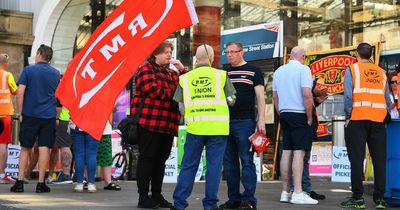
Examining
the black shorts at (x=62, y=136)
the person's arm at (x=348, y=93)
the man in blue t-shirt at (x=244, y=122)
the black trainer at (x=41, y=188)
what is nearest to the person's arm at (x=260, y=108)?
the man in blue t-shirt at (x=244, y=122)

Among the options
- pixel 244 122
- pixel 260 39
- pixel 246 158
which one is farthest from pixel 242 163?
pixel 260 39

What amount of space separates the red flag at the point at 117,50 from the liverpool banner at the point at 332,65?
5.57m

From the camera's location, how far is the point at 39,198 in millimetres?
8773

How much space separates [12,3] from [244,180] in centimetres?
1285

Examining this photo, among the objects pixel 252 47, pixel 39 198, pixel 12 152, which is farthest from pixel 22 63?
pixel 39 198

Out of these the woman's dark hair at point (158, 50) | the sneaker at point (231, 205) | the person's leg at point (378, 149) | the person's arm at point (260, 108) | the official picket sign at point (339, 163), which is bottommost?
the sneaker at point (231, 205)

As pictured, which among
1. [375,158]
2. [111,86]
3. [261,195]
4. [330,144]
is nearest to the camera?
[111,86]

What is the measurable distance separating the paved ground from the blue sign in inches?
120

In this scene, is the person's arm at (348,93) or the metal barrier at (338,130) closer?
the person's arm at (348,93)

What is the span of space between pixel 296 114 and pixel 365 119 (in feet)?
2.44

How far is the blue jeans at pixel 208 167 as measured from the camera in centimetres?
700

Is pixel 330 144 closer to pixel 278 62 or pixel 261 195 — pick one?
pixel 278 62

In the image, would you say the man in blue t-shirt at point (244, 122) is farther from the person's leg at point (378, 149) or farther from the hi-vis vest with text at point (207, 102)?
the person's leg at point (378, 149)

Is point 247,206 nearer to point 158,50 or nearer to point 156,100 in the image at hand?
point 156,100
